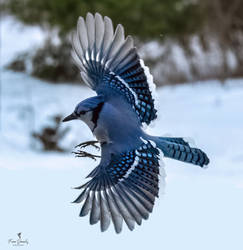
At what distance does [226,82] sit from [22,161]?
4.85 m

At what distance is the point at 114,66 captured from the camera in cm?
309

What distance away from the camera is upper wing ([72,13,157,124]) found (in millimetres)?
2965

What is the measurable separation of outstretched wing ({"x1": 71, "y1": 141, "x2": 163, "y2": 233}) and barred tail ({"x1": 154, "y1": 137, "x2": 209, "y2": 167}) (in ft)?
0.23

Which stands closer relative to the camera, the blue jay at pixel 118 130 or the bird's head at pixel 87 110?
the blue jay at pixel 118 130

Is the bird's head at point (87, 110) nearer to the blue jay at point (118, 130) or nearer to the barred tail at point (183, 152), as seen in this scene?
the blue jay at point (118, 130)

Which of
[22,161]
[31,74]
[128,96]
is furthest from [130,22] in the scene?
[128,96]

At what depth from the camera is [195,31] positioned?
11.1m

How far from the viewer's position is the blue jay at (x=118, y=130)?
8.84ft

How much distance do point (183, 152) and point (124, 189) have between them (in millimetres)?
322

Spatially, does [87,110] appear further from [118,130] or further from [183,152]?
[183,152]

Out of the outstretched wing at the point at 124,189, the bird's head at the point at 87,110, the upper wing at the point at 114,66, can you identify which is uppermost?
the upper wing at the point at 114,66

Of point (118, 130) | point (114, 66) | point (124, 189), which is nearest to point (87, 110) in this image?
point (118, 130)

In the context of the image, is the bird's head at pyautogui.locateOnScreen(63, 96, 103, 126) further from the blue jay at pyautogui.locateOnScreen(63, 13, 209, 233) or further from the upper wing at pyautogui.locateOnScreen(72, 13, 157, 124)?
the upper wing at pyautogui.locateOnScreen(72, 13, 157, 124)

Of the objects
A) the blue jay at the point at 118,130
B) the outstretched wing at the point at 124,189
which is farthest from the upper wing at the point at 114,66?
the outstretched wing at the point at 124,189
